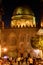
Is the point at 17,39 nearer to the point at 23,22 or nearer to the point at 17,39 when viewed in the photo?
the point at 17,39

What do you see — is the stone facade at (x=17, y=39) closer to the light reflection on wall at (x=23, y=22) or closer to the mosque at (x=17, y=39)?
the mosque at (x=17, y=39)

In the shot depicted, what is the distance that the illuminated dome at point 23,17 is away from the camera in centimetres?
1720

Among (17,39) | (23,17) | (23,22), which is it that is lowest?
(17,39)

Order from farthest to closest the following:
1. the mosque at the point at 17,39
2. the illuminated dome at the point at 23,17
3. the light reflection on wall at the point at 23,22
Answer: the light reflection on wall at the point at 23,22 → the illuminated dome at the point at 23,17 → the mosque at the point at 17,39

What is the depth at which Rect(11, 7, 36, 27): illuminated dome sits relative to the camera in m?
17.2

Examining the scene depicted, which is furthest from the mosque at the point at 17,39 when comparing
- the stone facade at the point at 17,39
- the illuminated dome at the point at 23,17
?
the illuminated dome at the point at 23,17

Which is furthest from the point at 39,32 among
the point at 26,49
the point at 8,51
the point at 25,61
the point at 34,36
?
the point at 25,61

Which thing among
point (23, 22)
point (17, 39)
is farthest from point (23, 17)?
point (17, 39)

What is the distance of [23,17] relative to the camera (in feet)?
56.9

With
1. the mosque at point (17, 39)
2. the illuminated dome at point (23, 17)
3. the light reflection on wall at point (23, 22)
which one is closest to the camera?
the mosque at point (17, 39)

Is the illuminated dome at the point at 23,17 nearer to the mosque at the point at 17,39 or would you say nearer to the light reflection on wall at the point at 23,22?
the light reflection on wall at the point at 23,22

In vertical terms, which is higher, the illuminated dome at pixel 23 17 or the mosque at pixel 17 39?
the illuminated dome at pixel 23 17

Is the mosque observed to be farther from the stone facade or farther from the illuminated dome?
the illuminated dome

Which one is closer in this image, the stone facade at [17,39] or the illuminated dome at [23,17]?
the stone facade at [17,39]
